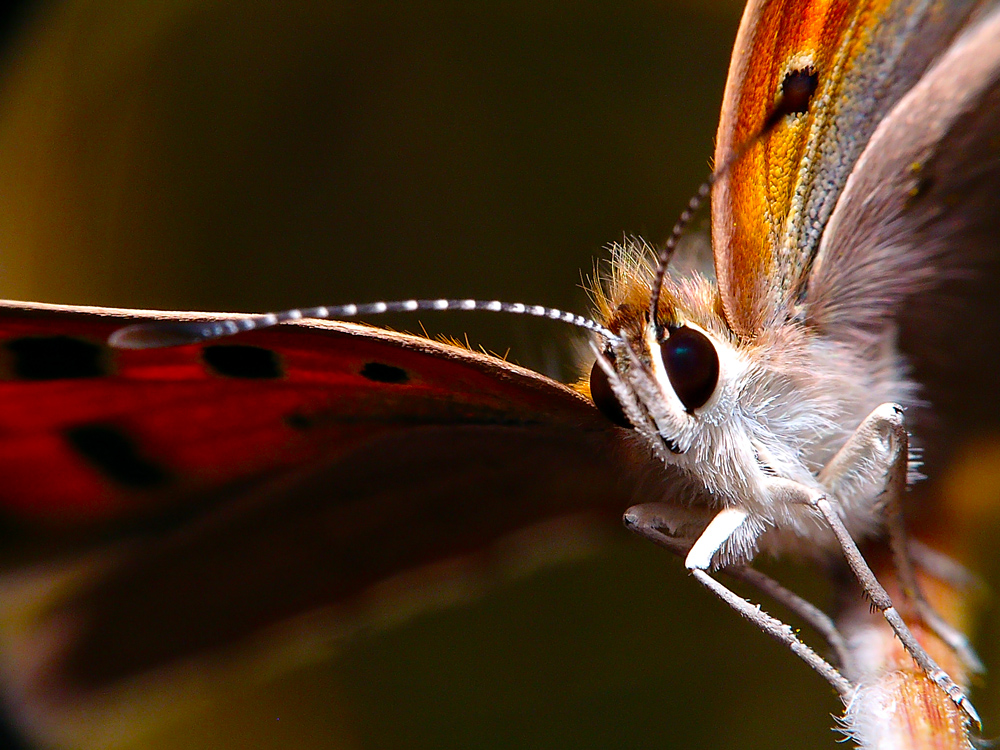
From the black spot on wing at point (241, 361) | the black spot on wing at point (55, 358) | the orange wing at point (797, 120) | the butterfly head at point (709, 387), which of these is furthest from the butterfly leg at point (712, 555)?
the black spot on wing at point (55, 358)

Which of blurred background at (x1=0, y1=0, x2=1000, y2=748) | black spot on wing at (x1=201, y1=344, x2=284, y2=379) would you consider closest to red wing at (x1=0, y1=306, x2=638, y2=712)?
black spot on wing at (x1=201, y1=344, x2=284, y2=379)

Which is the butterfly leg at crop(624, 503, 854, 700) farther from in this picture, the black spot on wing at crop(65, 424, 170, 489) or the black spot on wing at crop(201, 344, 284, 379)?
the black spot on wing at crop(65, 424, 170, 489)

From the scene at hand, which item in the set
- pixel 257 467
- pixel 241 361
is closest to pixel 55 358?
pixel 241 361

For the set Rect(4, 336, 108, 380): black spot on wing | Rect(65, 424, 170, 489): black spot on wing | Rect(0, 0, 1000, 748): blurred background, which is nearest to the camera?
Rect(4, 336, 108, 380): black spot on wing

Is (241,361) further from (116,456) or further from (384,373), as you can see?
(116,456)

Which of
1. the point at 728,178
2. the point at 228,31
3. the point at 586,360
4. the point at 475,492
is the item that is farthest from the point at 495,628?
the point at 228,31

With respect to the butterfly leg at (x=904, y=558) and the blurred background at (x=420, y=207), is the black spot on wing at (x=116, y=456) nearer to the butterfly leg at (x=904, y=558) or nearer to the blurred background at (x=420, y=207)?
the blurred background at (x=420, y=207)
